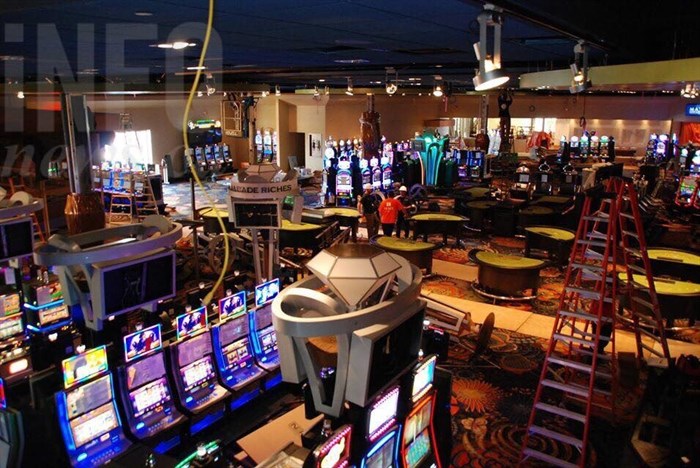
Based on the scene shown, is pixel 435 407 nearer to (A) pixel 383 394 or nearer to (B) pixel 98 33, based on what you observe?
(A) pixel 383 394

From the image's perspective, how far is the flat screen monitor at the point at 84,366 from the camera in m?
5.06

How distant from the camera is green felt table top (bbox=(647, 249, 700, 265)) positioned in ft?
34.8

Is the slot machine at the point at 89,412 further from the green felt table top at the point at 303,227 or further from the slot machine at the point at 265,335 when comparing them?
the green felt table top at the point at 303,227

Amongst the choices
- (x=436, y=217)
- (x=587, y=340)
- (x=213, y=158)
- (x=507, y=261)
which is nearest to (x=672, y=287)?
(x=507, y=261)

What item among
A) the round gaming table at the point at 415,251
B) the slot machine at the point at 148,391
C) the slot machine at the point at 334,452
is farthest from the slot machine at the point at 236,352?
the round gaming table at the point at 415,251

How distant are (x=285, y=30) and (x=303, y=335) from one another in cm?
353

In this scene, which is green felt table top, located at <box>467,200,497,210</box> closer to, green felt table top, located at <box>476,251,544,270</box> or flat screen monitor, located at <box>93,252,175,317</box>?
green felt table top, located at <box>476,251,544,270</box>

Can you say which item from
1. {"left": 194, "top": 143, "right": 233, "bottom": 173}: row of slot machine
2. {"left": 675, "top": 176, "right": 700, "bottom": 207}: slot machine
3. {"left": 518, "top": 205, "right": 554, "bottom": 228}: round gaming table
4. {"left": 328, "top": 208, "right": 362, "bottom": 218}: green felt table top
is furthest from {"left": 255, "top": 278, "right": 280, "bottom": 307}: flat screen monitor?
{"left": 194, "top": 143, "right": 233, "bottom": 173}: row of slot machine

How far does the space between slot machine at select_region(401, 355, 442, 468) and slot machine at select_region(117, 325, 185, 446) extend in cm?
250

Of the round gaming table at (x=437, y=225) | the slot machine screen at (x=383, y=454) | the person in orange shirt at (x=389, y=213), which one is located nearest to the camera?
the slot machine screen at (x=383, y=454)

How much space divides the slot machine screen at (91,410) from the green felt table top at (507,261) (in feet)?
23.1

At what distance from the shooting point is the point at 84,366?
5.21 meters

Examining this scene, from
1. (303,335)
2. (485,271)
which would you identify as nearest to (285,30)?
(303,335)

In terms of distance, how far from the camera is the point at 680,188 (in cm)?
1650
